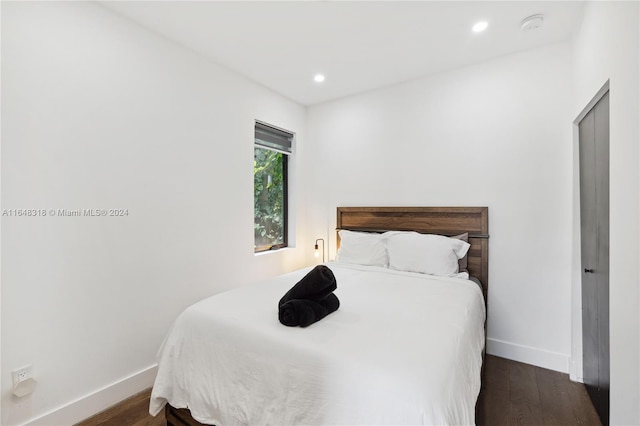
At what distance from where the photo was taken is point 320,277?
157cm

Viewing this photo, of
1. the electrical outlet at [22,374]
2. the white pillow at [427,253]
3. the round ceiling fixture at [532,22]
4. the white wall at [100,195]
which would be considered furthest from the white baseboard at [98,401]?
the round ceiling fixture at [532,22]

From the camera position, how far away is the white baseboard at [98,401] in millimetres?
1724

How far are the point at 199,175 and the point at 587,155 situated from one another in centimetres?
295

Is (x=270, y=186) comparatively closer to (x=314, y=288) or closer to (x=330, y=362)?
(x=314, y=288)

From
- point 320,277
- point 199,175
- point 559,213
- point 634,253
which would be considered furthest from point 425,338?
point 199,175

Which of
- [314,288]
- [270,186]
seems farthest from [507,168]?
[270,186]

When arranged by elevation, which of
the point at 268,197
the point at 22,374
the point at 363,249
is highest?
the point at 268,197

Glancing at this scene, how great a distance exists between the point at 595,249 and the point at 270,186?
2.93m

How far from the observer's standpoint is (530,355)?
246 centimetres

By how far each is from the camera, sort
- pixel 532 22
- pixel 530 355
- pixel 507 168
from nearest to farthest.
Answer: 1. pixel 532 22
2. pixel 530 355
3. pixel 507 168

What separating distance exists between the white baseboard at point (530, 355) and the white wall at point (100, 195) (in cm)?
256

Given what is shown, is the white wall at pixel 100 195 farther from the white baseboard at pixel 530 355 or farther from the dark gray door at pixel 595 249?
the dark gray door at pixel 595 249

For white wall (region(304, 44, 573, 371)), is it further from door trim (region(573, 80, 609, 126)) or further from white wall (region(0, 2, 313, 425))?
white wall (region(0, 2, 313, 425))

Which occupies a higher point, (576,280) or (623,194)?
(623,194)
